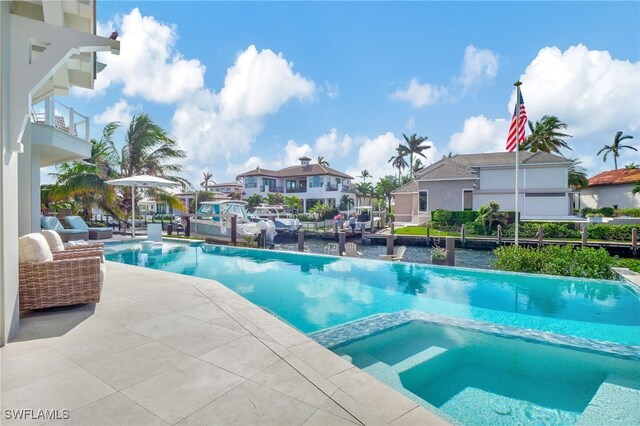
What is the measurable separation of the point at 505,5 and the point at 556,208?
64.3ft

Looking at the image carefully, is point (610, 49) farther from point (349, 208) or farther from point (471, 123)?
point (349, 208)

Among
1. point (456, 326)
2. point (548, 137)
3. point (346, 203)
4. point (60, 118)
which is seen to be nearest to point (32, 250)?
point (60, 118)

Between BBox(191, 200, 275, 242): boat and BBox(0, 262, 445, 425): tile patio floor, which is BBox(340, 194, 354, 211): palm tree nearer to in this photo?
BBox(191, 200, 275, 242): boat

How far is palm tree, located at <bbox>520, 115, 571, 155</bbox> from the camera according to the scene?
38.2 metres

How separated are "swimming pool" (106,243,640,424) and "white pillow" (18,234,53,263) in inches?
145

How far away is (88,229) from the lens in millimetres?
13953

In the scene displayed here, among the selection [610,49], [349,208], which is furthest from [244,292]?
[349,208]

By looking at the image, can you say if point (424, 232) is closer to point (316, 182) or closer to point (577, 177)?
→ point (316, 182)

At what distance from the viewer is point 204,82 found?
17.1 m

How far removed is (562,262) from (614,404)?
694 centimetres

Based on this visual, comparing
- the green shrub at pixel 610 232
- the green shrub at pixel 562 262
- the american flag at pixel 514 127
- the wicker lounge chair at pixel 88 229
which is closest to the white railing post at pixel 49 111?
the wicker lounge chair at pixel 88 229

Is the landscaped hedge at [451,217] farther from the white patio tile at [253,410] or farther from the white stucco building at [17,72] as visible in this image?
the white patio tile at [253,410]

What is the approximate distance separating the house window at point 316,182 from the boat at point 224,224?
23.2 m

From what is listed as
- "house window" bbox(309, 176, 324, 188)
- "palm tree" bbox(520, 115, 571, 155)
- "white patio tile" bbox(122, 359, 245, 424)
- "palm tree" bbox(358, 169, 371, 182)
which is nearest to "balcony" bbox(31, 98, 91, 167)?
"white patio tile" bbox(122, 359, 245, 424)
